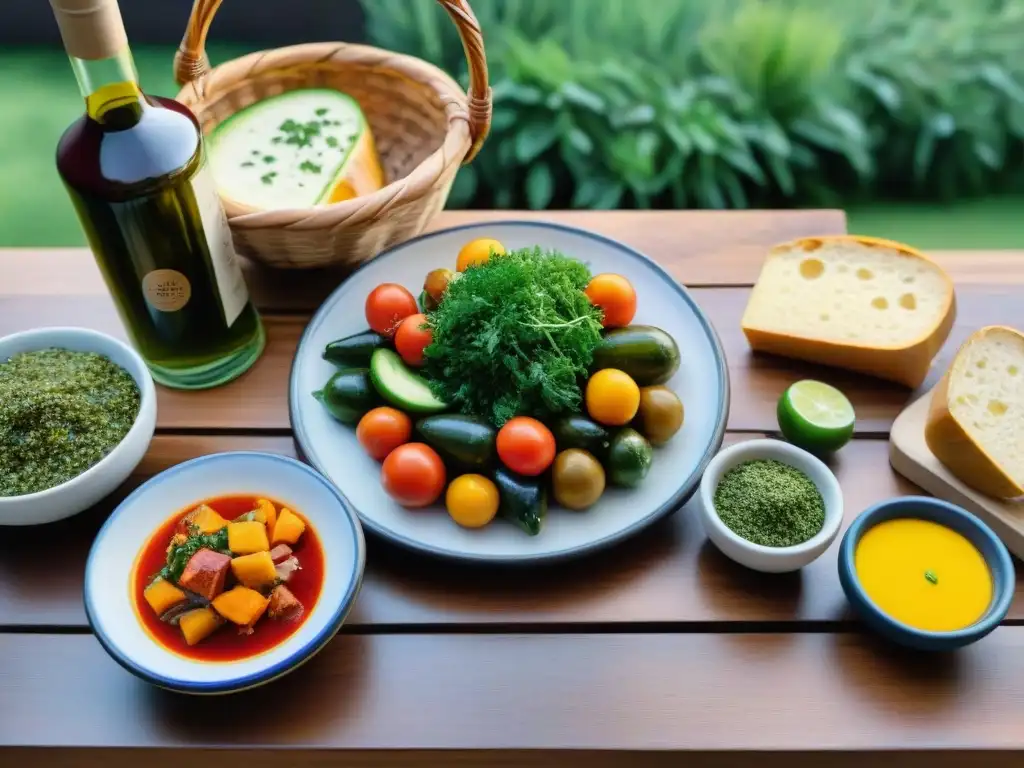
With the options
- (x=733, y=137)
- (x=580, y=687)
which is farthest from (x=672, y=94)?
(x=580, y=687)

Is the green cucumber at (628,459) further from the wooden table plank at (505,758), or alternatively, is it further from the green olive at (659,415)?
the wooden table plank at (505,758)

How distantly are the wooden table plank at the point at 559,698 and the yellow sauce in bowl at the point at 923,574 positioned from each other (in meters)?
0.06

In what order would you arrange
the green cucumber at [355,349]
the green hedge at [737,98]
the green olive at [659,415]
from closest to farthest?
the green olive at [659,415] < the green cucumber at [355,349] < the green hedge at [737,98]

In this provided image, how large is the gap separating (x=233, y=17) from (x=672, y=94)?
53.3 inches

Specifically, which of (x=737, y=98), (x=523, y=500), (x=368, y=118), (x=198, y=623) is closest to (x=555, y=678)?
(x=523, y=500)

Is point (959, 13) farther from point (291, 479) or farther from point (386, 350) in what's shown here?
point (291, 479)

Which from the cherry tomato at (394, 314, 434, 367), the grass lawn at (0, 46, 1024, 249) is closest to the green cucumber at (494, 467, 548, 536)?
the cherry tomato at (394, 314, 434, 367)

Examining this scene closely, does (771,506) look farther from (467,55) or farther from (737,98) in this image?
(737,98)

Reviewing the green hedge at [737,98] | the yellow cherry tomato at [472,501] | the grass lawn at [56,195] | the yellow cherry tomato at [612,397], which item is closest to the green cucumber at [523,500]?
the yellow cherry tomato at [472,501]

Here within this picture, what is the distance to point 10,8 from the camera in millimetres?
2777

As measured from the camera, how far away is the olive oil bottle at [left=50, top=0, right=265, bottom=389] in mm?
1115

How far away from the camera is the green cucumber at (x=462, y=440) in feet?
4.05

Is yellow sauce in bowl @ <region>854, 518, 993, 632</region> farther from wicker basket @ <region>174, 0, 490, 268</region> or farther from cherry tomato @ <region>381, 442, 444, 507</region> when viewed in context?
wicker basket @ <region>174, 0, 490, 268</region>

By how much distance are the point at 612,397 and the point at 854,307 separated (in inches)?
19.2
